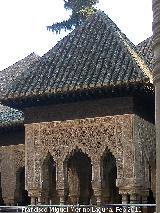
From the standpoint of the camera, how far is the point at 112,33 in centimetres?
1126

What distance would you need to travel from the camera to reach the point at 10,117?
13.0 meters

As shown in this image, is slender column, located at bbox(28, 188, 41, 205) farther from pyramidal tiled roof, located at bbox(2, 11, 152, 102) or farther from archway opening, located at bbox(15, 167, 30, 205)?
archway opening, located at bbox(15, 167, 30, 205)

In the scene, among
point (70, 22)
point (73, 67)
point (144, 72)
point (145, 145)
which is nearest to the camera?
point (144, 72)

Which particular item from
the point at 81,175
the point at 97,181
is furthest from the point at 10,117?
the point at 97,181

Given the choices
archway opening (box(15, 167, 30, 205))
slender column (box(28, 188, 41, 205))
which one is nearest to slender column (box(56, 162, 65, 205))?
slender column (box(28, 188, 41, 205))

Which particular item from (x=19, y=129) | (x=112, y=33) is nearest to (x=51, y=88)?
(x=112, y=33)

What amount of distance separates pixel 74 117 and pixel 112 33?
2413 millimetres

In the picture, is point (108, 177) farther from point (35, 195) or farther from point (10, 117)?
point (10, 117)

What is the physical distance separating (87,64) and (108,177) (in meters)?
2.81

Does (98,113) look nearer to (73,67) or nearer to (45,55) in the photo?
(73,67)

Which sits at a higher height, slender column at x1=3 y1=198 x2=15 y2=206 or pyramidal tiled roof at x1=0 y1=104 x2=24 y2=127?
pyramidal tiled roof at x1=0 y1=104 x2=24 y2=127

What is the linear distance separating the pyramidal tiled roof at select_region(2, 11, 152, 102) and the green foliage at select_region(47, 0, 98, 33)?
10.8 m

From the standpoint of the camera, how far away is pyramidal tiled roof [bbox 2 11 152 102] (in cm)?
949

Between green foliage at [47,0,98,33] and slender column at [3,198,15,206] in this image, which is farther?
green foliage at [47,0,98,33]
